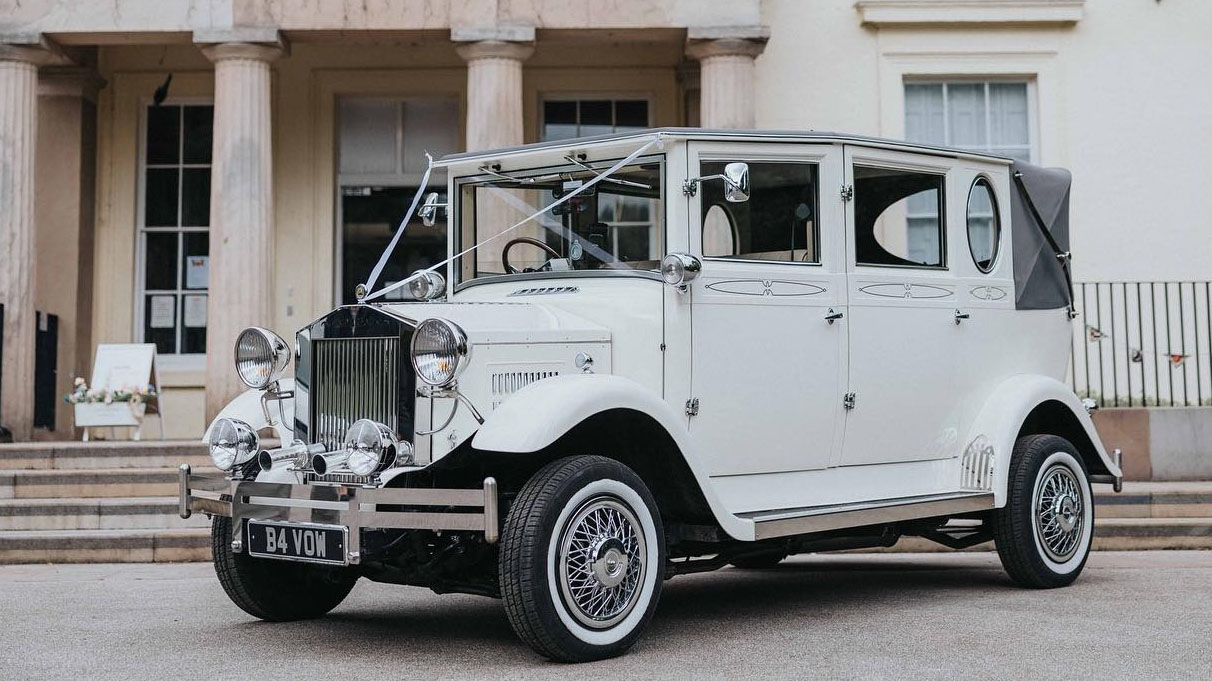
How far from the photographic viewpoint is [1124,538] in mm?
8656

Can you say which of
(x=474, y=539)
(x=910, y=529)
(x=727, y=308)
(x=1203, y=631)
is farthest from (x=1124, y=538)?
(x=474, y=539)

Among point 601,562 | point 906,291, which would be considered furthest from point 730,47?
point 601,562

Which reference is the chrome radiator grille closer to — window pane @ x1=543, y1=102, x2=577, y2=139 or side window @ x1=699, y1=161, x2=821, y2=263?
side window @ x1=699, y1=161, x2=821, y2=263

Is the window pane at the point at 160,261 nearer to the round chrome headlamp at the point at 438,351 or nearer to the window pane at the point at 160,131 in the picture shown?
the window pane at the point at 160,131

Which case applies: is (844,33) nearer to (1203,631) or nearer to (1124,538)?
(1124,538)

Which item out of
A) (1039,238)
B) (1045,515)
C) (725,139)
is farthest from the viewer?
(1039,238)

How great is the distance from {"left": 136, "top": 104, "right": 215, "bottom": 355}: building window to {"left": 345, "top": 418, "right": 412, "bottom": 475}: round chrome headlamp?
9.79m

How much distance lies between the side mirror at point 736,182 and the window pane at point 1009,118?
894 centimetres

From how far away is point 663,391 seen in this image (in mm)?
5441

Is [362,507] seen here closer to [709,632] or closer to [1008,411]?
[709,632]

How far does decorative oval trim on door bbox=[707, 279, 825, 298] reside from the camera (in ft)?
18.5

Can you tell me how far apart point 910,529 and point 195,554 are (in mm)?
4582

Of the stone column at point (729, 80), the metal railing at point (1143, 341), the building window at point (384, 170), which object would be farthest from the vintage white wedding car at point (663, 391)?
the building window at point (384, 170)

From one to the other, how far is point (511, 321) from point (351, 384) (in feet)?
2.29
